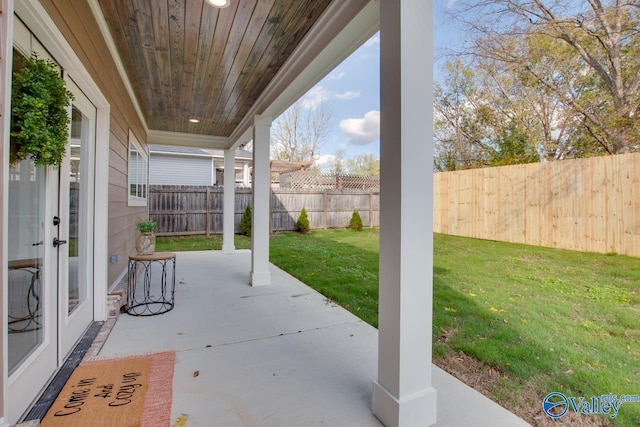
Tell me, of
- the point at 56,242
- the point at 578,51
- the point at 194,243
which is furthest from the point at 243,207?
the point at 578,51

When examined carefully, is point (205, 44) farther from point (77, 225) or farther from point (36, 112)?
point (77, 225)

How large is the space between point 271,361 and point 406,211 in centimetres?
151

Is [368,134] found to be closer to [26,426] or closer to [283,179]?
[283,179]

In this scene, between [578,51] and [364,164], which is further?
[364,164]

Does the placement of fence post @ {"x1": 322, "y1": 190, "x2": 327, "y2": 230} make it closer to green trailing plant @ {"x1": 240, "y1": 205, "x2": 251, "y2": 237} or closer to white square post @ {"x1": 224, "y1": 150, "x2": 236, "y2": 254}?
green trailing plant @ {"x1": 240, "y1": 205, "x2": 251, "y2": 237}

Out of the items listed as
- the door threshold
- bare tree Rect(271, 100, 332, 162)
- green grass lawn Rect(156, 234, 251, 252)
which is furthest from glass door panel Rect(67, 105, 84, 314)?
bare tree Rect(271, 100, 332, 162)

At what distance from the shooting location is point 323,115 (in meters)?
17.1

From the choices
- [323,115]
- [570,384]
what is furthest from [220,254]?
[323,115]

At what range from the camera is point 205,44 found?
2744mm

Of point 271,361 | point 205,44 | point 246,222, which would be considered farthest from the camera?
point 246,222

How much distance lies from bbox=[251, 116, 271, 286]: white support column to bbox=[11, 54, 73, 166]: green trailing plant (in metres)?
2.64

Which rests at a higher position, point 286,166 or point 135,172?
point 286,166

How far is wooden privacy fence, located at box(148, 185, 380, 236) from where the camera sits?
8.95 m

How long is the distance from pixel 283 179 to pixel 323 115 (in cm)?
715
